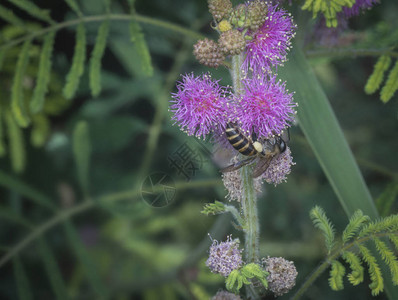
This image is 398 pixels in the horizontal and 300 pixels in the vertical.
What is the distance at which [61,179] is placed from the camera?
429 centimetres

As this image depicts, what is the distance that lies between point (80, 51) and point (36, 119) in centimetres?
138

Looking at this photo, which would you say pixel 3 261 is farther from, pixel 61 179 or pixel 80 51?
pixel 80 51

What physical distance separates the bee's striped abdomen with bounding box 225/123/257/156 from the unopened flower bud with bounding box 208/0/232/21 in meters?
0.42

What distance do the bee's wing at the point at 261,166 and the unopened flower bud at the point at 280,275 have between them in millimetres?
306

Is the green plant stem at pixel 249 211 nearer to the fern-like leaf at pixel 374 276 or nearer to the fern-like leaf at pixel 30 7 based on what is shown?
the fern-like leaf at pixel 374 276

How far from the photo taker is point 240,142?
1660 millimetres

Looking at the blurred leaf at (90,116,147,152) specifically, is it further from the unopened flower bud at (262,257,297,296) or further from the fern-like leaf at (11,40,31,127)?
the unopened flower bud at (262,257,297,296)

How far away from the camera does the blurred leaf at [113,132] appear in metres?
3.92

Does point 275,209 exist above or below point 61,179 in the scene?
below

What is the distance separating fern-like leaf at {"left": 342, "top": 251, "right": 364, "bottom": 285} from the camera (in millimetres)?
1600

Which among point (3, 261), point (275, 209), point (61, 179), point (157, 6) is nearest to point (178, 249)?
A: point (275, 209)

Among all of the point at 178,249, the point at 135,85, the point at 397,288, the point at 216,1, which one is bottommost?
the point at 178,249

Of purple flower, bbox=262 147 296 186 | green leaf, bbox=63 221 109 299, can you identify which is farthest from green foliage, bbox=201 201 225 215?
green leaf, bbox=63 221 109 299

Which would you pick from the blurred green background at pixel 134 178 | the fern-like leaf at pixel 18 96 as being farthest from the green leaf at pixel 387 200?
the fern-like leaf at pixel 18 96
